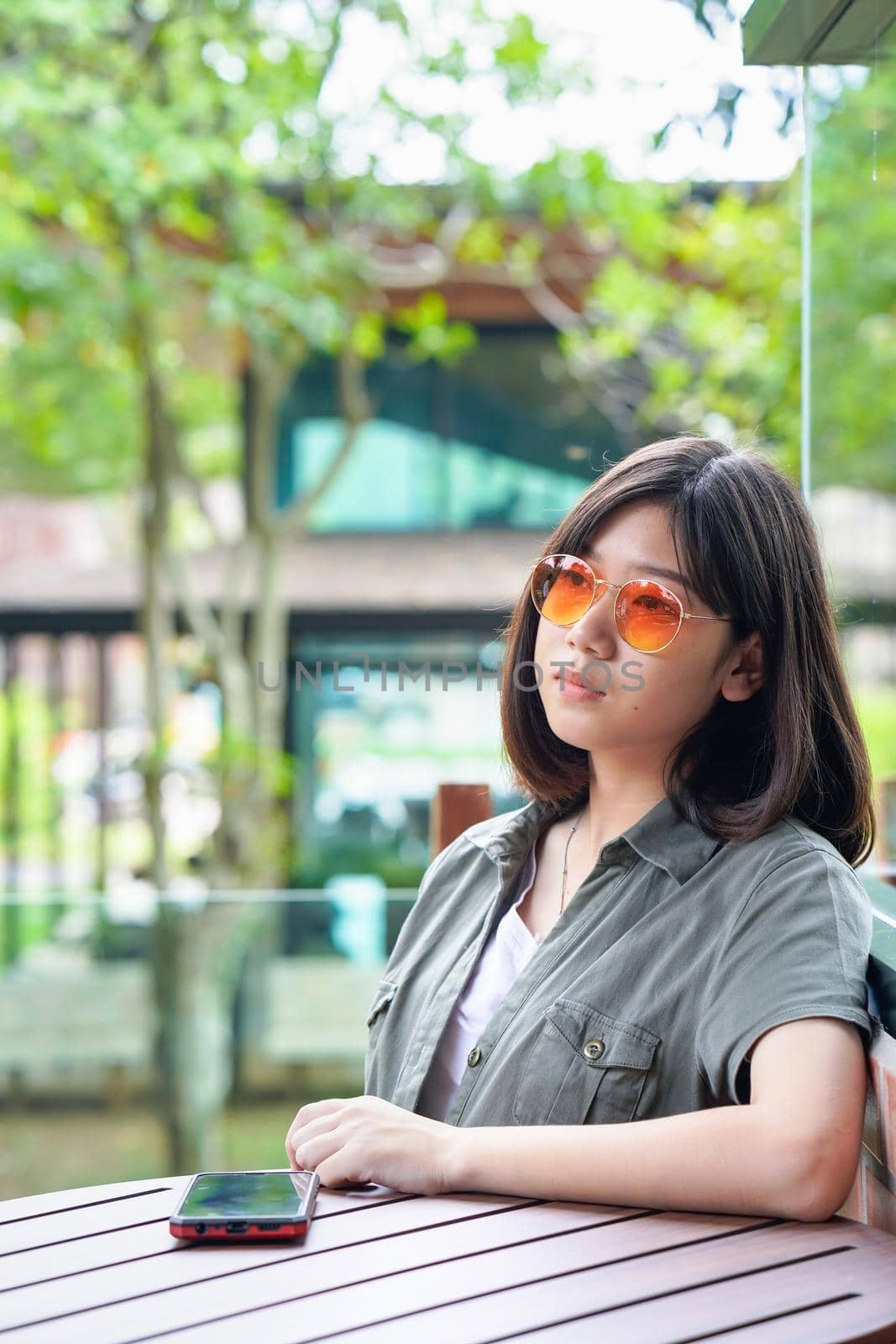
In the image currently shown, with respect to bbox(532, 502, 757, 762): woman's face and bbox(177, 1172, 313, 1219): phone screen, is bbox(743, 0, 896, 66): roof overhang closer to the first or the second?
bbox(532, 502, 757, 762): woman's face

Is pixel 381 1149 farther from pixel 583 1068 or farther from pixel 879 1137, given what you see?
pixel 879 1137

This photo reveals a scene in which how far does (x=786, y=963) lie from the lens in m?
1.09

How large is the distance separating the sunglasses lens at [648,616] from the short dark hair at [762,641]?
32 millimetres

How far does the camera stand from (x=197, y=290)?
192 inches

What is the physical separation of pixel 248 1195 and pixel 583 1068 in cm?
31

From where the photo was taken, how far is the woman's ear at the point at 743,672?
4.25 feet

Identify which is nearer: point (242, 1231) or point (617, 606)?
point (242, 1231)

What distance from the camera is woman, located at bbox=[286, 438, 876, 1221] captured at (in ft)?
3.44

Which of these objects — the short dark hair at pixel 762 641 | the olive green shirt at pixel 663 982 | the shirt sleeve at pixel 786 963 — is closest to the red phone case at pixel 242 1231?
the olive green shirt at pixel 663 982

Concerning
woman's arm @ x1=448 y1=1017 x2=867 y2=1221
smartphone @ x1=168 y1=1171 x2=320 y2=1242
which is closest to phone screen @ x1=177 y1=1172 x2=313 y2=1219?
smartphone @ x1=168 y1=1171 x2=320 y2=1242

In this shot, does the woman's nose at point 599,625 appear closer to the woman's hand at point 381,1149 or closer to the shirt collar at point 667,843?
the shirt collar at point 667,843

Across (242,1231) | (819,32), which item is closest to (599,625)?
(242,1231)

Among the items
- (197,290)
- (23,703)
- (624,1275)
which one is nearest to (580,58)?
(197,290)

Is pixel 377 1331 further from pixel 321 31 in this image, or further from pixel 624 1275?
pixel 321 31
